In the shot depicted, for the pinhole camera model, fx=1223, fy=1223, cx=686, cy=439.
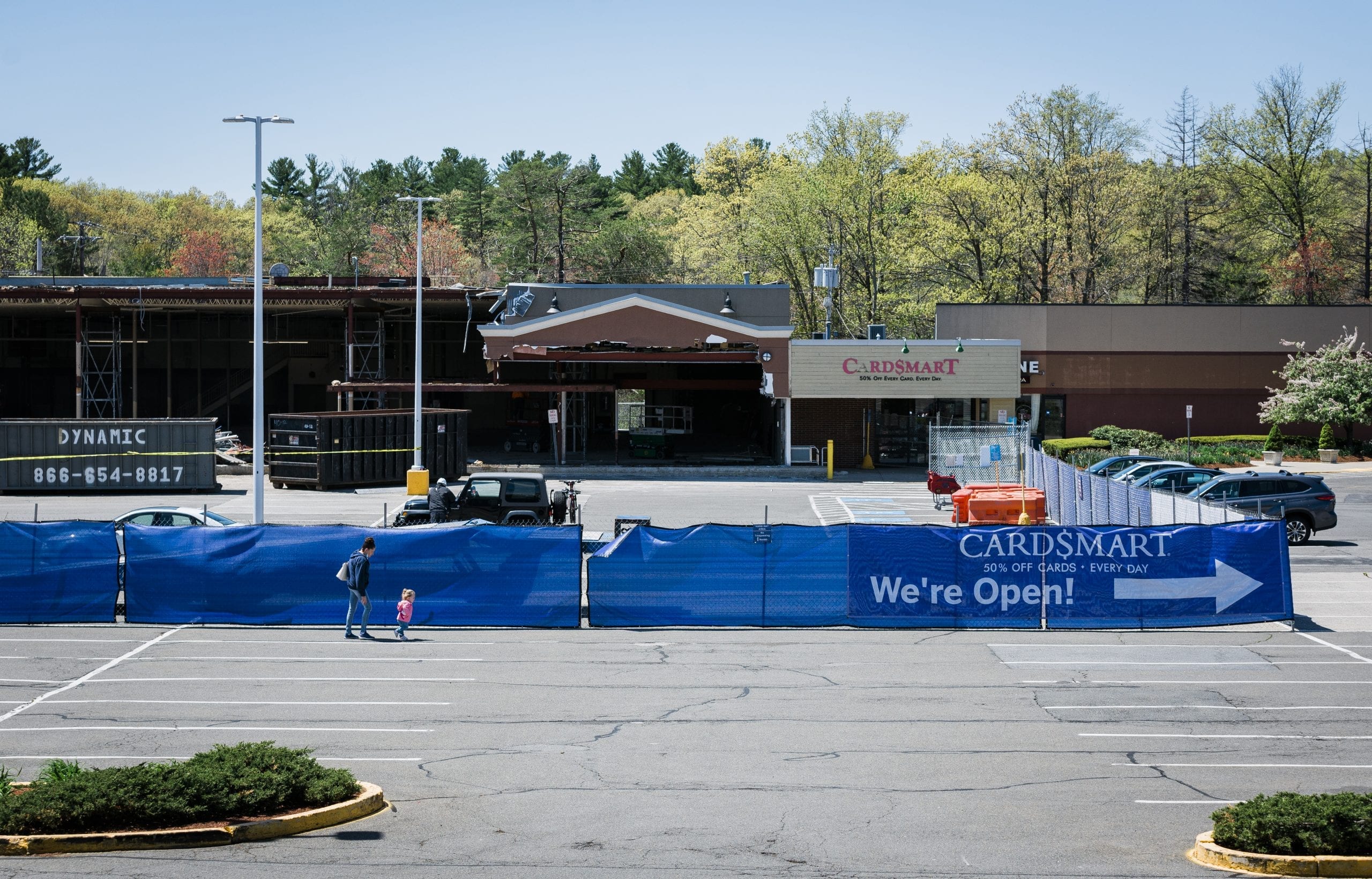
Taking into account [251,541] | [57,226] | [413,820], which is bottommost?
[413,820]

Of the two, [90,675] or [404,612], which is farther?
[404,612]

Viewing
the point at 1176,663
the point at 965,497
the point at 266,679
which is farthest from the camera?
the point at 965,497

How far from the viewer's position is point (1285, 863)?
9.45 meters

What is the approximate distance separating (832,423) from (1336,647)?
1336 inches

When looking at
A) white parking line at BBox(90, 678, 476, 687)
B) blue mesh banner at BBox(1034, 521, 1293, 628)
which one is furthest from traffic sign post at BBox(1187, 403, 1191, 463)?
white parking line at BBox(90, 678, 476, 687)

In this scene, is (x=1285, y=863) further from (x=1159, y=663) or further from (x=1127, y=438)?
(x=1127, y=438)

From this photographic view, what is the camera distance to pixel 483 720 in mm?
14477

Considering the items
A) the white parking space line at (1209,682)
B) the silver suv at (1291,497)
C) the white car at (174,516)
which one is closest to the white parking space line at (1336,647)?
the white parking space line at (1209,682)

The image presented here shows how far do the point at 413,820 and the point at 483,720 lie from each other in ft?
11.8

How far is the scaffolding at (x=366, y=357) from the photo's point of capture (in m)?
55.0

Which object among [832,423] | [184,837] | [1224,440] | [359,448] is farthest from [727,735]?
[1224,440]

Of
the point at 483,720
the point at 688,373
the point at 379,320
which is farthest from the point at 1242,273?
the point at 483,720

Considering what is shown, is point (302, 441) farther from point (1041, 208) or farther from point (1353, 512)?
point (1041, 208)

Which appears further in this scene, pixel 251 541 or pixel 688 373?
pixel 688 373
